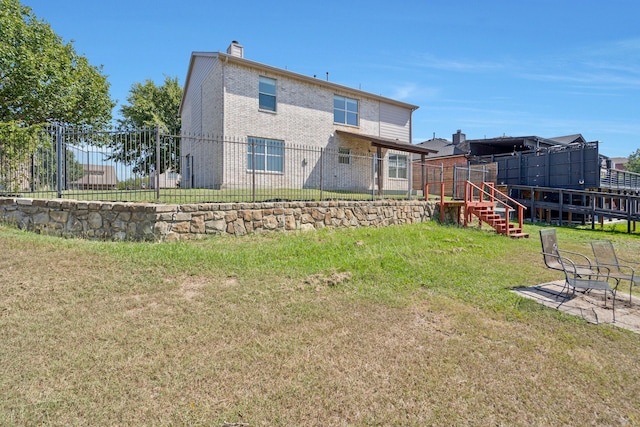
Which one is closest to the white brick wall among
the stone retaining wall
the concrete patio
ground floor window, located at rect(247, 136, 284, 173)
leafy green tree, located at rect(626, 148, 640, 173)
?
ground floor window, located at rect(247, 136, 284, 173)

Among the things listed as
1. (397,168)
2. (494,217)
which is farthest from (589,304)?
(397,168)

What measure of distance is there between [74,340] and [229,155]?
37.5ft

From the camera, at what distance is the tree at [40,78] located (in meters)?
17.4

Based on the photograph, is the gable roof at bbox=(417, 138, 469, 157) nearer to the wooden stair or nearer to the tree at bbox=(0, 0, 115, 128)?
the wooden stair

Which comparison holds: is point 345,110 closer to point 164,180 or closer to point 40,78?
point 164,180

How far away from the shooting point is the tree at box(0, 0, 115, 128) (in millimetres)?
17406

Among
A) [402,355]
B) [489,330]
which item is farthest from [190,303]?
[489,330]

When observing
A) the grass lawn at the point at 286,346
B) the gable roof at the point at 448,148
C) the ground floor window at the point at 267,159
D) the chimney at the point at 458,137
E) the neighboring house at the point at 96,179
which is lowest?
the grass lawn at the point at 286,346

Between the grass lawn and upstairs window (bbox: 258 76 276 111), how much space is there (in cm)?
1120

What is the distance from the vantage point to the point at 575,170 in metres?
18.0

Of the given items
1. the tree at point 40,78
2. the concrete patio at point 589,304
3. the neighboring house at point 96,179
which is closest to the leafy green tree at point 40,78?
the tree at point 40,78

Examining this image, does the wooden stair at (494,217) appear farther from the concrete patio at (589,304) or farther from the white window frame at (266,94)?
the white window frame at (266,94)

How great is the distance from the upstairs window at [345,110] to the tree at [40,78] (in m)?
15.0

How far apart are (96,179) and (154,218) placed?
2.98 metres
